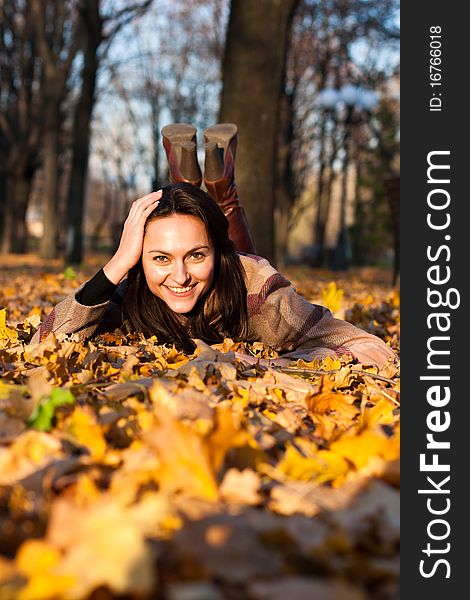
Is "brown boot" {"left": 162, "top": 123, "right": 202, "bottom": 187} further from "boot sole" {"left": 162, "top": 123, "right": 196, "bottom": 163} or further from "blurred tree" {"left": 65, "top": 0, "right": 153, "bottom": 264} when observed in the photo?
"blurred tree" {"left": 65, "top": 0, "right": 153, "bottom": 264}

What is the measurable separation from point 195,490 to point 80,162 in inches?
534

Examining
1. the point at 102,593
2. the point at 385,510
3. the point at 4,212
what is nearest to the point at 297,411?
the point at 385,510

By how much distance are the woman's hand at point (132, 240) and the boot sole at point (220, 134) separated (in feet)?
4.29

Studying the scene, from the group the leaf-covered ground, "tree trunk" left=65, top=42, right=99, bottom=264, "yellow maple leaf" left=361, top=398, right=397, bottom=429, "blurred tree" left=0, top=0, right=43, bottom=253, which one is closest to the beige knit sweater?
the leaf-covered ground

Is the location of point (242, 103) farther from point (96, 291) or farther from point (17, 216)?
point (17, 216)

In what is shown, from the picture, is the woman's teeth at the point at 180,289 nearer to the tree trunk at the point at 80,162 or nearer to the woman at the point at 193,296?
the woman at the point at 193,296

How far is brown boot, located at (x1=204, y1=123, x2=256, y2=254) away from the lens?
15.0 ft

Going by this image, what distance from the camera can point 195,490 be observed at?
138 cm

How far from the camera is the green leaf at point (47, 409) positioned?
5.91 feet

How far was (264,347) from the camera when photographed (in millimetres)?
3580

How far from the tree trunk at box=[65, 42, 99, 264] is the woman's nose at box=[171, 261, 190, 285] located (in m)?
10.5

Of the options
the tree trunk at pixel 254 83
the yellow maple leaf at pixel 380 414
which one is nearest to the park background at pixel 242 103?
the tree trunk at pixel 254 83

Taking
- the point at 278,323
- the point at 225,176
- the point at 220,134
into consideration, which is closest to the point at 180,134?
the point at 220,134

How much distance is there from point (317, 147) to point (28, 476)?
25668mm
